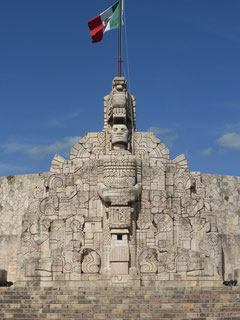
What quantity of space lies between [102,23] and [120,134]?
4875mm

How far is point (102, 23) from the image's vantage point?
77.6 ft

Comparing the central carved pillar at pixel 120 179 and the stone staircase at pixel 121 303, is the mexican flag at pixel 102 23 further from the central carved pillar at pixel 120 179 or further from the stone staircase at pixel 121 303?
the stone staircase at pixel 121 303

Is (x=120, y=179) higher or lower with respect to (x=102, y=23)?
lower

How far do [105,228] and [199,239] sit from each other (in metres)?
3.64

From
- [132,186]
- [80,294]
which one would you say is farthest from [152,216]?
[80,294]

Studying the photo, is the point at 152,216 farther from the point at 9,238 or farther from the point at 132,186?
the point at 9,238

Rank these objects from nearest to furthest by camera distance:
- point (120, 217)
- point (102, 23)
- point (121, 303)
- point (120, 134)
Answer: point (121, 303)
point (120, 217)
point (120, 134)
point (102, 23)

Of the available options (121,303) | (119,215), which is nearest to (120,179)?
(119,215)

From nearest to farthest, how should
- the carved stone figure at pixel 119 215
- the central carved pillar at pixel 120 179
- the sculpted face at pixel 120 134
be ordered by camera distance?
the central carved pillar at pixel 120 179
the carved stone figure at pixel 119 215
the sculpted face at pixel 120 134

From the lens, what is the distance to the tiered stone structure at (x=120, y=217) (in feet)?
68.9

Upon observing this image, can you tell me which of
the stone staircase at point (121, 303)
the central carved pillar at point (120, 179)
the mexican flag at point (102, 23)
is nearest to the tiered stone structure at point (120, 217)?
the central carved pillar at point (120, 179)

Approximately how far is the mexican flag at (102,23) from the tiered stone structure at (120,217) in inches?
87.1

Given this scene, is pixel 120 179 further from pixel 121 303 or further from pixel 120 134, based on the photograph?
pixel 121 303

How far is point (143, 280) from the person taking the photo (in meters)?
20.8
